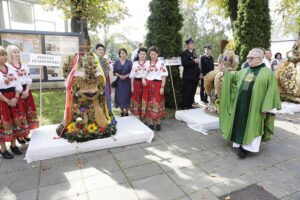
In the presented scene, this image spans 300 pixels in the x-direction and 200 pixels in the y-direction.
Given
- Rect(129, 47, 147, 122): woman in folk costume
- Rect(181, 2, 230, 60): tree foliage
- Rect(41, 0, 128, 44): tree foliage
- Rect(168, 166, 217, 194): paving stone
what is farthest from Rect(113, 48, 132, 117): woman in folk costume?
Rect(181, 2, 230, 60): tree foliage

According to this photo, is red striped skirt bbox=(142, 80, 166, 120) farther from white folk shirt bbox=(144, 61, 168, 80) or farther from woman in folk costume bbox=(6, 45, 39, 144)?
woman in folk costume bbox=(6, 45, 39, 144)

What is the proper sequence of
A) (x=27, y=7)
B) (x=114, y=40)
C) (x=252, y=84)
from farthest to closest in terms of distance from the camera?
1. (x=114, y=40)
2. (x=27, y=7)
3. (x=252, y=84)

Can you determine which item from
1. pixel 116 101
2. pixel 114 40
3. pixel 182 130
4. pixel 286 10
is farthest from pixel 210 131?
pixel 114 40

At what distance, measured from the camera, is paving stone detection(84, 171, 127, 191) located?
3.13 m

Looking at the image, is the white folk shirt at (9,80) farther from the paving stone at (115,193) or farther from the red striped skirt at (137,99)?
the red striped skirt at (137,99)

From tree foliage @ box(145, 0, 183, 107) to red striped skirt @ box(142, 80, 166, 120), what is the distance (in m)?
1.82

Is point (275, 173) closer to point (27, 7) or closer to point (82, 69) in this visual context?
point (82, 69)

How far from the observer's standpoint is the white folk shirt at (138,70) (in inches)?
208

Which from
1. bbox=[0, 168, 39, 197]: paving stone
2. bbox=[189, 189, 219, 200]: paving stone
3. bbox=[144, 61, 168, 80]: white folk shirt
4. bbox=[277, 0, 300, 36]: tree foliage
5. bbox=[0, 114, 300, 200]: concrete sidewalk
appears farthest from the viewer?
bbox=[277, 0, 300, 36]: tree foliage

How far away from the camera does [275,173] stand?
11.2 ft

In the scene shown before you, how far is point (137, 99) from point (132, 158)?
199 centimetres

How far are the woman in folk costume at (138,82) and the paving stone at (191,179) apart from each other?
238cm

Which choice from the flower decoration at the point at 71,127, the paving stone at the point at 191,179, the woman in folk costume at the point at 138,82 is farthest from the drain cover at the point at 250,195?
the woman in folk costume at the point at 138,82

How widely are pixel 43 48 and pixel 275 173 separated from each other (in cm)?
1000
